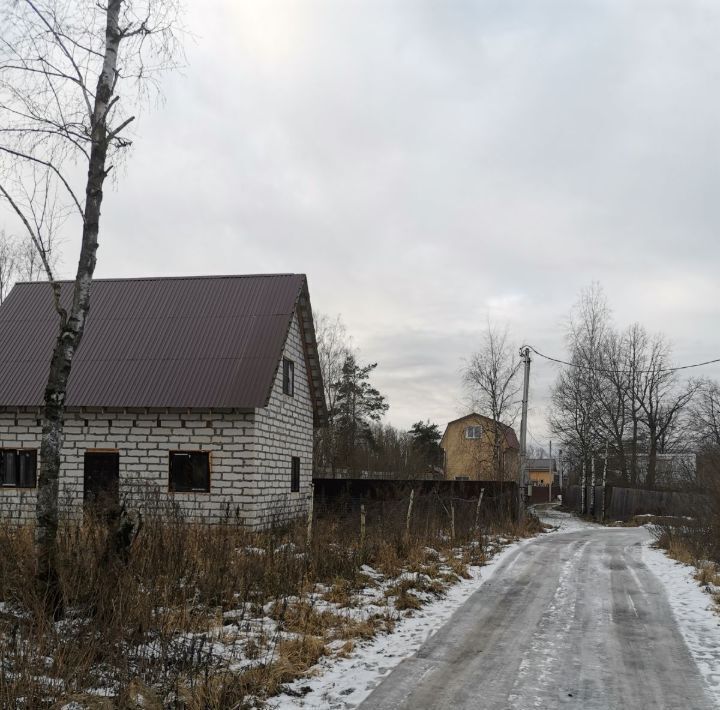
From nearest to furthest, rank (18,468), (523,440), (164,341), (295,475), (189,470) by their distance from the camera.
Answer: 1. (189,470)
2. (18,468)
3. (164,341)
4. (295,475)
5. (523,440)

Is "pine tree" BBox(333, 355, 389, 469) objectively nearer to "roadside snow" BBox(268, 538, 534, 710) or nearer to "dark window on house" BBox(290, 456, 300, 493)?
"dark window on house" BBox(290, 456, 300, 493)

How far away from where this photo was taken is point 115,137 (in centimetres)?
827

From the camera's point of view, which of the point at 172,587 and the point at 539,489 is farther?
the point at 539,489

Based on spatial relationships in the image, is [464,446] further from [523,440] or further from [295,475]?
[295,475]

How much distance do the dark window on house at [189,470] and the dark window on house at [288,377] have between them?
324cm

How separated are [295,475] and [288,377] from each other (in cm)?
305

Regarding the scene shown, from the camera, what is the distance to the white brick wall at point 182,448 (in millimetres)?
15977

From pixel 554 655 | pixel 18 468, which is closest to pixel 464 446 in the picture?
pixel 18 468

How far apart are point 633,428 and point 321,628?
37713 mm

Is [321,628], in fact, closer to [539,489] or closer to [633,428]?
[633,428]

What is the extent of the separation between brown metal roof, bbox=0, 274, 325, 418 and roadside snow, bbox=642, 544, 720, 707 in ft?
31.1

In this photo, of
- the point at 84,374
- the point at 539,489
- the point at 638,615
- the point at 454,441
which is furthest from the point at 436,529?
the point at 539,489

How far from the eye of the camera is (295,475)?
19625 mm

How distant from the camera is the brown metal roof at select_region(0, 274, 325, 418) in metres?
16.5
